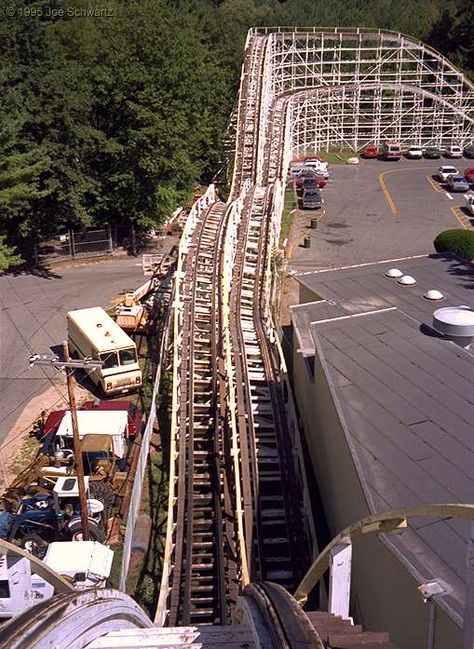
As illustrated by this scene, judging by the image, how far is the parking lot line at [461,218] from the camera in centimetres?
3581

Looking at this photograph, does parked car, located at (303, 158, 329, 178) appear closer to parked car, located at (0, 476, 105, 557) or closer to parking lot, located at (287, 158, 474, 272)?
parking lot, located at (287, 158, 474, 272)

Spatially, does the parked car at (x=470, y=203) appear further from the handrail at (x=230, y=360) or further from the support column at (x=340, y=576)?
the support column at (x=340, y=576)

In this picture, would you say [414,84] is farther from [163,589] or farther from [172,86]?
[163,589]

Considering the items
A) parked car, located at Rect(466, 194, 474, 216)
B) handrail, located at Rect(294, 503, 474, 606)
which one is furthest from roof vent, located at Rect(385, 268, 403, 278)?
parked car, located at Rect(466, 194, 474, 216)

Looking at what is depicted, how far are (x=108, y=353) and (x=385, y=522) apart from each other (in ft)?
51.8

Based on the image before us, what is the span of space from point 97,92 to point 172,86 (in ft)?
10.7

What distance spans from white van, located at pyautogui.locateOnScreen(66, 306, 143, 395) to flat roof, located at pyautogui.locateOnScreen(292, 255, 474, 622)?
4.96 meters

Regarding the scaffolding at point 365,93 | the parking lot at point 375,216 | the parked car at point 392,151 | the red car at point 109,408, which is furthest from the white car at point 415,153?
the red car at point 109,408

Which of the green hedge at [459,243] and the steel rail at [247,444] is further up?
the green hedge at [459,243]

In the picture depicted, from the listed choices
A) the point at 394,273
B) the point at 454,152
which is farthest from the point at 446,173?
the point at 394,273

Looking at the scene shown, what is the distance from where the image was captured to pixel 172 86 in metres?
32.4

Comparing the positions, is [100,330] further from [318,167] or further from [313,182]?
[318,167]

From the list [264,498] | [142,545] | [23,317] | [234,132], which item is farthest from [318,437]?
[234,132]

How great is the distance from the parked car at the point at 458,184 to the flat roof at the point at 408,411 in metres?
25.7
